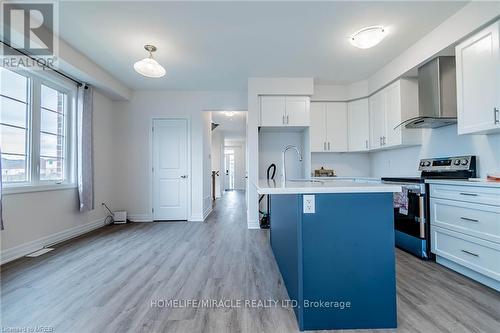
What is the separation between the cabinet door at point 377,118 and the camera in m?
3.87

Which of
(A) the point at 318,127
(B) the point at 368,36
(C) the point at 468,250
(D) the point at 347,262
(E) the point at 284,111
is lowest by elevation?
(C) the point at 468,250

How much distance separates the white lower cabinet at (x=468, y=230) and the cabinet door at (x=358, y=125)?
6.17 feet

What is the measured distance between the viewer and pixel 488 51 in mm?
2113

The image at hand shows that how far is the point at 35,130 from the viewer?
3.02 meters

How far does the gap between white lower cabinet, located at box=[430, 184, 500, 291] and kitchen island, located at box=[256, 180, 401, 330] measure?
4.02 feet

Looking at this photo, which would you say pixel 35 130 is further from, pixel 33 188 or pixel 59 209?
pixel 59 209

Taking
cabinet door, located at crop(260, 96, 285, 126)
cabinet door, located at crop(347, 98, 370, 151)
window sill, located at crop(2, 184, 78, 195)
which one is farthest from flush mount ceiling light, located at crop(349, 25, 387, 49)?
window sill, located at crop(2, 184, 78, 195)

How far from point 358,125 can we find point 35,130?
5116 mm

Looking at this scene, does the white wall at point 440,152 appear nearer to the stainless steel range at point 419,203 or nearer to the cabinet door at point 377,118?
the stainless steel range at point 419,203

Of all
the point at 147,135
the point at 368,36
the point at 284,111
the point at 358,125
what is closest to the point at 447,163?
the point at 358,125

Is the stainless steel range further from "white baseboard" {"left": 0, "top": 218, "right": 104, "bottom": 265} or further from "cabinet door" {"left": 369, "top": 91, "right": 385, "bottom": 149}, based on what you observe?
"white baseboard" {"left": 0, "top": 218, "right": 104, "bottom": 265}

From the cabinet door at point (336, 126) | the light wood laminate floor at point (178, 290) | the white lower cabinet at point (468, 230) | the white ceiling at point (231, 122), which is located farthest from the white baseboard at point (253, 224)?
the white ceiling at point (231, 122)

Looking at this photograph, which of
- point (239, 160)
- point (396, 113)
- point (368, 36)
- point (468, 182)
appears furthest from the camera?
point (239, 160)

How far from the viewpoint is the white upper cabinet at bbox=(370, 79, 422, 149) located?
3426 millimetres
